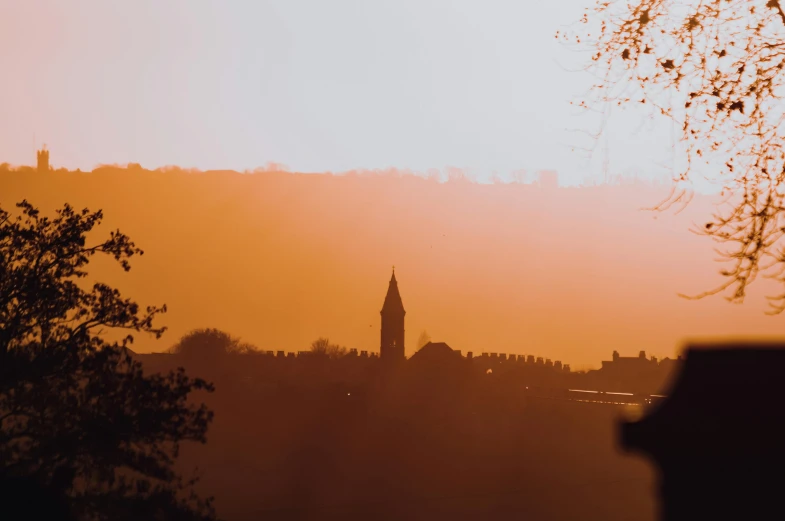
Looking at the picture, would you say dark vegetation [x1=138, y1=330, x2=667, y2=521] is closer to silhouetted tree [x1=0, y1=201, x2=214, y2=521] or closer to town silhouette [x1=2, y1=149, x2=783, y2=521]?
town silhouette [x1=2, y1=149, x2=783, y2=521]

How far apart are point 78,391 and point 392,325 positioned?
368 ft

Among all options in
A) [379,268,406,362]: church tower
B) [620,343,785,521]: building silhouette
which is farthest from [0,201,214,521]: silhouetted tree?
[379,268,406,362]: church tower

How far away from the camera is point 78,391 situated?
1337cm

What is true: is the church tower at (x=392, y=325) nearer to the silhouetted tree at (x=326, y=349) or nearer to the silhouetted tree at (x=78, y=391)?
the silhouetted tree at (x=326, y=349)

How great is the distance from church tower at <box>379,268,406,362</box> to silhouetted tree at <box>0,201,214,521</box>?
110708 mm

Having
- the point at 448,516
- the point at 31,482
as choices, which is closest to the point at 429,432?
the point at 448,516

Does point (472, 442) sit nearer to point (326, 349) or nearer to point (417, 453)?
point (417, 453)

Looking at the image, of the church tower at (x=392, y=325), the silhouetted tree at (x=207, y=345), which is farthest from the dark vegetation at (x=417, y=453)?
the silhouetted tree at (x=207, y=345)

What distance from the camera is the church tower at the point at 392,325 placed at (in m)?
125

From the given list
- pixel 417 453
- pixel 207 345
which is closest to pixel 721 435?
pixel 417 453

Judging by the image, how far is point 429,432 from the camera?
8588 centimetres

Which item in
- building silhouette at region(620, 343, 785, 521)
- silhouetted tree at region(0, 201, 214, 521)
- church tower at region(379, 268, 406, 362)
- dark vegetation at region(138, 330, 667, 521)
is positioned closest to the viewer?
building silhouette at region(620, 343, 785, 521)

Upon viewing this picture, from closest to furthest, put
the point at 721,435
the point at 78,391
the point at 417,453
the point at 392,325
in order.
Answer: the point at 721,435 < the point at 78,391 < the point at 417,453 < the point at 392,325

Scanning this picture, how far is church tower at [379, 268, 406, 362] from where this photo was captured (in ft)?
411
